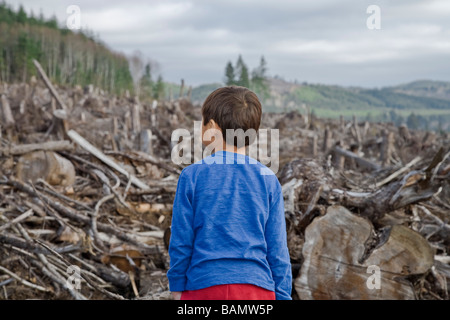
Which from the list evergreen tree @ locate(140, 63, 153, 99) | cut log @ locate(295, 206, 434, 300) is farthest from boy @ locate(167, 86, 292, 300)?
evergreen tree @ locate(140, 63, 153, 99)

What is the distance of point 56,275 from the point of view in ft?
14.3

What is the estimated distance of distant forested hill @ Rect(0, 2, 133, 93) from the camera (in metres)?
65.3

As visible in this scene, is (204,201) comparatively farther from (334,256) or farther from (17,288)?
(17,288)

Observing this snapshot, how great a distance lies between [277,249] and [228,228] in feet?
0.87

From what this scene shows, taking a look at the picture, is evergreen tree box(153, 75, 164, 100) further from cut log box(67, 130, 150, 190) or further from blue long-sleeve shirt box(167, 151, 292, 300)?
blue long-sleeve shirt box(167, 151, 292, 300)

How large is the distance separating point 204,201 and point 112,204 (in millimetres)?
4439

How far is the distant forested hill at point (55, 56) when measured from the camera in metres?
65.3

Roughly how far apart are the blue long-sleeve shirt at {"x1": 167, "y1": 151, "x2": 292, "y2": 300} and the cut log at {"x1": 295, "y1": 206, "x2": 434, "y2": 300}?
192cm

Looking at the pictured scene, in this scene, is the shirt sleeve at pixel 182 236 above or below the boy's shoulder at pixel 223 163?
below

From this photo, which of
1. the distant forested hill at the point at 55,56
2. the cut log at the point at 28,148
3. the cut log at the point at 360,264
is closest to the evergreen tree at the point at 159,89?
the distant forested hill at the point at 55,56

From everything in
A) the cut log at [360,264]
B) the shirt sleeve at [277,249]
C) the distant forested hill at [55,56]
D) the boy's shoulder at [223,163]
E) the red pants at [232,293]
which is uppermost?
the distant forested hill at [55,56]

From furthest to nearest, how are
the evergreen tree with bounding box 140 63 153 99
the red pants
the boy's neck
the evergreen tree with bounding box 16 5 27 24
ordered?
the evergreen tree with bounding box 140 63 153 99 < the evergreen tree with bounding box 16 5 27 24 < the boy's neck < the red pants

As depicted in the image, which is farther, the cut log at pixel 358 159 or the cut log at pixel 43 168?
the cut log at pixel 358 159

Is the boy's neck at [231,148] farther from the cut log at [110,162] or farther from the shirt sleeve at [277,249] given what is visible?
the cut log at [110,162]
